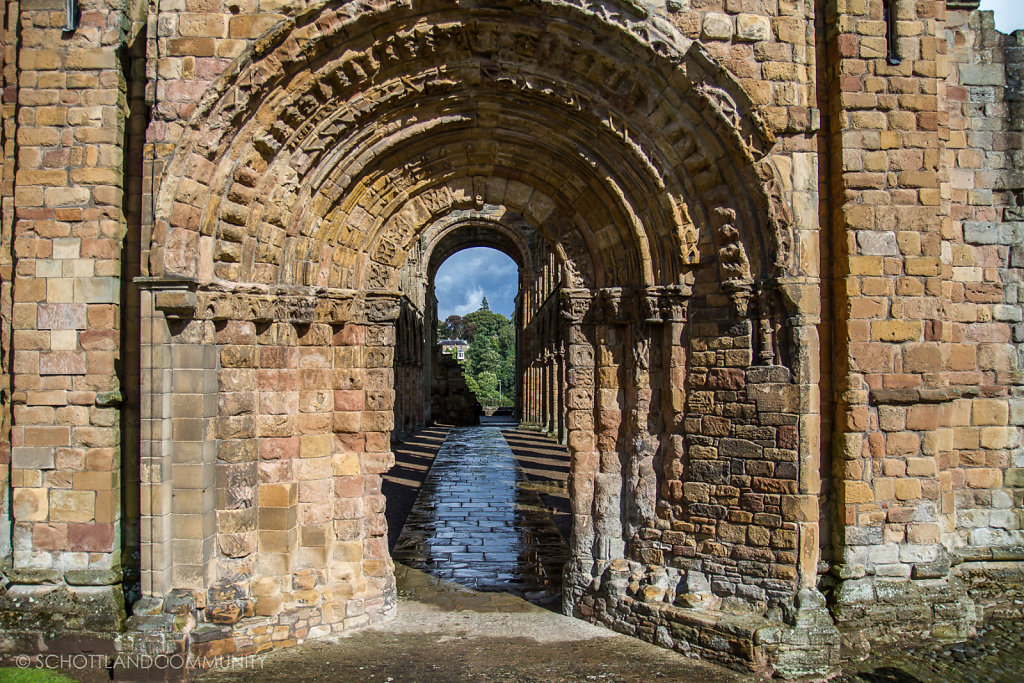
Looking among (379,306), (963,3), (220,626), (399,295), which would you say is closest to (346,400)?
(379,306)

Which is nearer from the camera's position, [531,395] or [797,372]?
[797,372]

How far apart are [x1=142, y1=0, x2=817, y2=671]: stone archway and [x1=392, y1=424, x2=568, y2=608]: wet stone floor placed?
3.98 feet

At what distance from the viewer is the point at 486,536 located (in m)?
9.01

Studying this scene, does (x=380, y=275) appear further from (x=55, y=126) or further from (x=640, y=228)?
(x=55, y=126)

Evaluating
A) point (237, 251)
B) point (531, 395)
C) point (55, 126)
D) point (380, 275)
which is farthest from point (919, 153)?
point (531, 395)

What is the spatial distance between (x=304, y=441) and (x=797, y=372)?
4566mm

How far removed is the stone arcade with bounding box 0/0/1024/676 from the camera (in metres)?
5.38

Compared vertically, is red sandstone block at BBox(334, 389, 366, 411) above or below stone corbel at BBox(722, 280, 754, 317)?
below

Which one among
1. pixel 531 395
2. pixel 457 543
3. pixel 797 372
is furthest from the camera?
pixel 531 395

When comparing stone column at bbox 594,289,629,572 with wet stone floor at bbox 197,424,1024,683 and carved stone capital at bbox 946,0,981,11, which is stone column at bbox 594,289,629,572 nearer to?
wet stone floor at bbox 197,424,1024,683

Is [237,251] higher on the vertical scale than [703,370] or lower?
higher

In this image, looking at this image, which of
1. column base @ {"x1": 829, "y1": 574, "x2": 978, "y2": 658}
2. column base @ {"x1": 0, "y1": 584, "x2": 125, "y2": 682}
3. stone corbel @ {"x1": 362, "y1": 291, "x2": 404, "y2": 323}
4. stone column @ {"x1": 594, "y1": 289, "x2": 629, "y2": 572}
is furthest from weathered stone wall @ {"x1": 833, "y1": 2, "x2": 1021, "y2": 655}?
column base @ {"x1": 0, "y1": 584, "x2": 125, "y2": 682}

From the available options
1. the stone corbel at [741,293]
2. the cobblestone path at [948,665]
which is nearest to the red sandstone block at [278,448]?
the stone corbel at [741,293]

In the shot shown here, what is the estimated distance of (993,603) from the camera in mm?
6211
